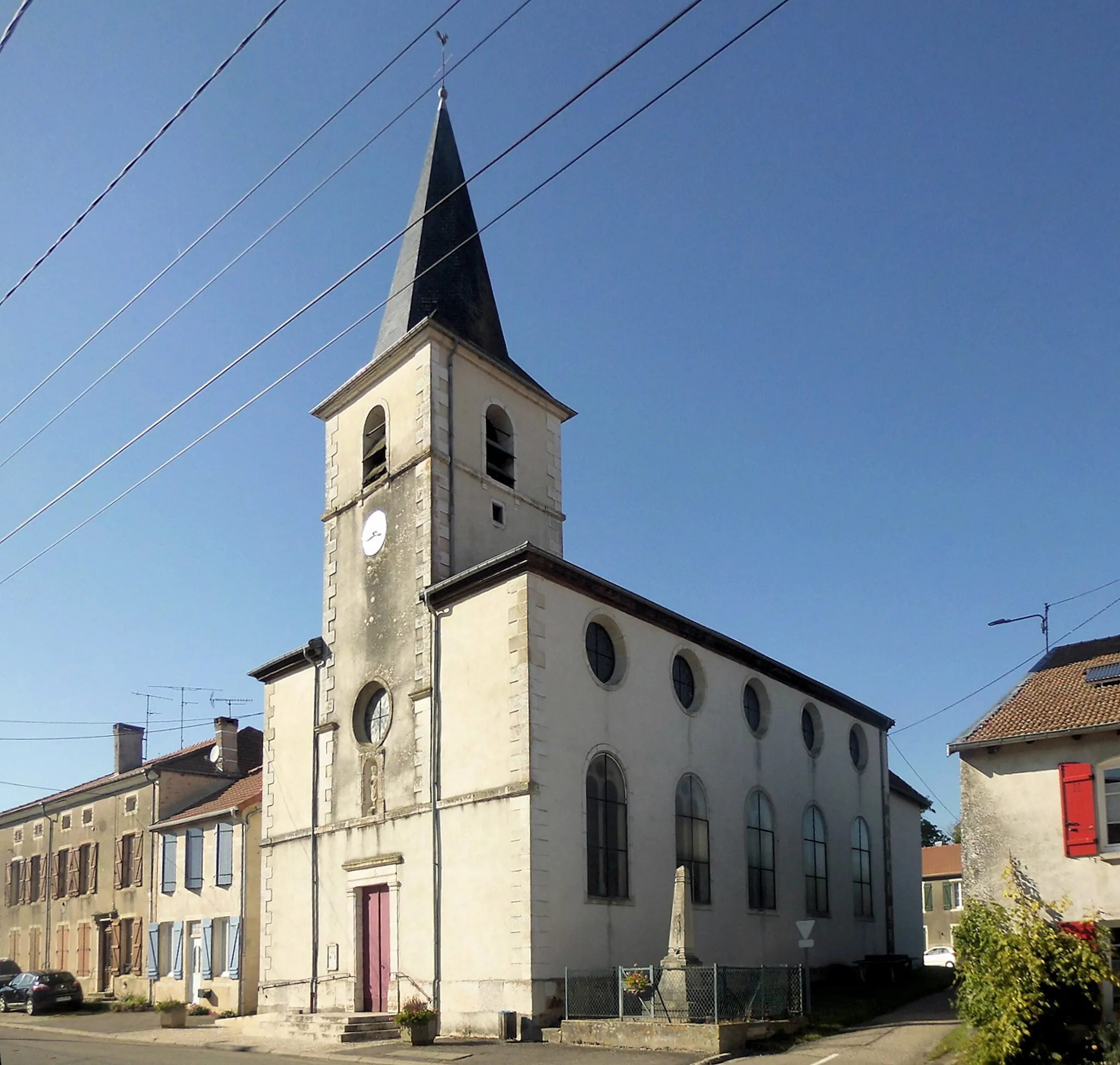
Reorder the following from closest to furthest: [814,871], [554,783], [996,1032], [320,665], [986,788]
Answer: [996,1032]
[986,788]
[554,783]
[320,665]
[814,871]

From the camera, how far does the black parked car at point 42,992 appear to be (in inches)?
1164

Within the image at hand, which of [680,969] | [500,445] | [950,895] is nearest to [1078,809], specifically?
[680,969]

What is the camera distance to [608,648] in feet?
72.2

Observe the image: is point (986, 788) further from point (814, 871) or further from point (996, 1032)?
point (814, 871)

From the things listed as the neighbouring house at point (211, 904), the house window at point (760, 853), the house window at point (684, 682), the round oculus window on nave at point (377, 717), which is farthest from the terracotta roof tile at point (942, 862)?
the round oculus window on nave at point (377, 717)

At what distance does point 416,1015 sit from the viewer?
18359 mm

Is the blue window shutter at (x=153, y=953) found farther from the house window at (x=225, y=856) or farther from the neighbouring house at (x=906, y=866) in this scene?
the neighbouring house at (x=906, y=866)

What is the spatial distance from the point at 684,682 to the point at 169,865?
54.0 feet

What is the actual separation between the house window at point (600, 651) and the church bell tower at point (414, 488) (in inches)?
119

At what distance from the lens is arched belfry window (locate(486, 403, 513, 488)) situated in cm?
2514

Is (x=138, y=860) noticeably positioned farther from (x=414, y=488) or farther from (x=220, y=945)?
(x=414, y=488)

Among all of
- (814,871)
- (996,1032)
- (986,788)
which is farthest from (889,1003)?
(996,1032)

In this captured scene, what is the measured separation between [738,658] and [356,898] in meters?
9.85

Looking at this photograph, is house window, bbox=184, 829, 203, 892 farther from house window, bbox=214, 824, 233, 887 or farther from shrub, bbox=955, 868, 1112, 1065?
shrub, bbox=955, 868, 1112, 1065
